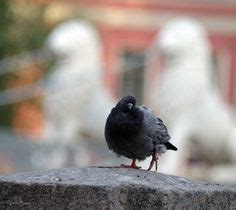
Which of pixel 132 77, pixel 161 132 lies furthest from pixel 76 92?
pixel 132 77

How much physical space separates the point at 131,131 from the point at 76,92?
11346mm

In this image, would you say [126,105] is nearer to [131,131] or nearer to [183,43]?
[131,131]

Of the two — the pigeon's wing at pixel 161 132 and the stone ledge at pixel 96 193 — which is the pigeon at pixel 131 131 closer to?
the pigeon's wing at pixel 161 132

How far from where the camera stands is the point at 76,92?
16812 millimetres

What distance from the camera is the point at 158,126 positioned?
5723 mm

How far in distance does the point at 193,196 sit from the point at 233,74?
2931cm

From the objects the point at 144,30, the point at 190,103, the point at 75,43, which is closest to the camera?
the point at 190,103

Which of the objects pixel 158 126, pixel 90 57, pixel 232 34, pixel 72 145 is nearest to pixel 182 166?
pixel 72 145

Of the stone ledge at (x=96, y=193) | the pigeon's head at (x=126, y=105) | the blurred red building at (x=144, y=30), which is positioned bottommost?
the stone ledge at (x=96, y=193)

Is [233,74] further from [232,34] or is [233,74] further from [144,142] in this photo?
[144,142]

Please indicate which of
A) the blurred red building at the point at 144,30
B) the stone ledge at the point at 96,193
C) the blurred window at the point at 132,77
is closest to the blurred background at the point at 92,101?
the stone ledge at the point at 96,193

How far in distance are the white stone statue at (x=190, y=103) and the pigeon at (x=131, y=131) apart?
30.6 feet

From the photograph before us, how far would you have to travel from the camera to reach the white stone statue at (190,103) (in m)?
15.8

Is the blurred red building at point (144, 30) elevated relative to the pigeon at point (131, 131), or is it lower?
elevated
